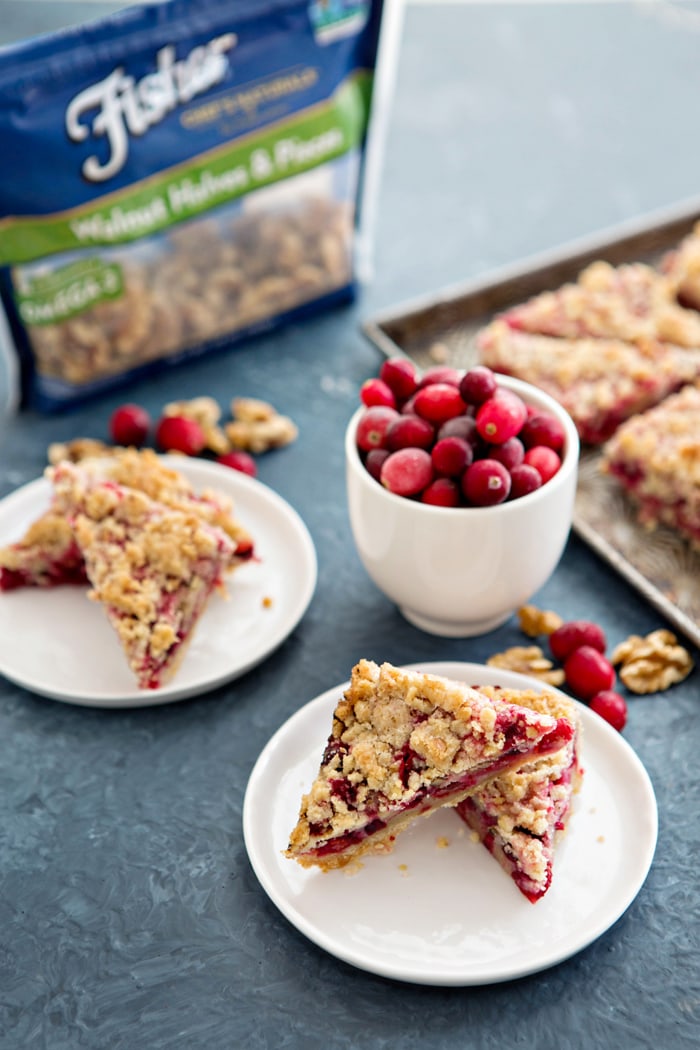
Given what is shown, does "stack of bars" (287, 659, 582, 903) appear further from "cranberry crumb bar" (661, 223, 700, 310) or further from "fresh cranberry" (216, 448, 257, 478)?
"cranberry crumb bar" (661, 223, 700, 310)

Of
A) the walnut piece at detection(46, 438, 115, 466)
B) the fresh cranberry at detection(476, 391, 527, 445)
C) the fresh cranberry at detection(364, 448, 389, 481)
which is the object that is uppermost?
the fresh cranberry at detection(476, 391, 527, 445)

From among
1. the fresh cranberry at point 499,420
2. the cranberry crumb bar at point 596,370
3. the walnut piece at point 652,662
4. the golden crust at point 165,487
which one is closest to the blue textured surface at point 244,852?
the walnut piece at point 652,662

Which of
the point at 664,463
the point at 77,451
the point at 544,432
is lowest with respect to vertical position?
the point at 77,451

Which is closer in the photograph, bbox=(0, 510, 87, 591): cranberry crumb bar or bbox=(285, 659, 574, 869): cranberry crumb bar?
bbox=(285, 659, 574, 869): cranberry crumb bar

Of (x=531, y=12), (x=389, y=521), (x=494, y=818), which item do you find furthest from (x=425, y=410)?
(x=531, y=12)

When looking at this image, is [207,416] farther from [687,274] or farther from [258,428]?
[687,274]

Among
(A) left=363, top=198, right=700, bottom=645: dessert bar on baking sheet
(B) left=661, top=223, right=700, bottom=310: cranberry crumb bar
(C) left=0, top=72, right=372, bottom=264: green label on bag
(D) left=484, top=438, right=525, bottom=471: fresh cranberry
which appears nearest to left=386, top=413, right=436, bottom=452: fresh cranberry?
(D) left=484, top=438, right=525, bottom=471: fresh cranberry

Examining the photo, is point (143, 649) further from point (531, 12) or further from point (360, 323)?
point (531, 12)

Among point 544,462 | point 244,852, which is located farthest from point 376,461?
point 244,852
